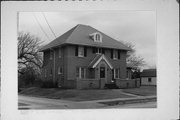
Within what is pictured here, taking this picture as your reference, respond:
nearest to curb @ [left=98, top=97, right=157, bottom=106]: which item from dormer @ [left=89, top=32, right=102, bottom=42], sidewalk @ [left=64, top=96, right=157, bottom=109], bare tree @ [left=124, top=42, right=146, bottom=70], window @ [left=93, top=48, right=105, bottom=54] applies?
sidewalk @ [left=64, top=96, right=157, bottom=109]

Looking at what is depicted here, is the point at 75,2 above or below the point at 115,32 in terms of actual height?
above

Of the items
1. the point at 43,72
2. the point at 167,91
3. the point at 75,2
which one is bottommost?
the point at 167,91

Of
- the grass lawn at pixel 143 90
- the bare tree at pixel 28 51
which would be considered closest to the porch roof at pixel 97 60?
the grass lawn at pixel 143 90

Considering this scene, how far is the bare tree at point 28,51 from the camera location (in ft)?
25.0

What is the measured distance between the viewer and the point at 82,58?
7777mm

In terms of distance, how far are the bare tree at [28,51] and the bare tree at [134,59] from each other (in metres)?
2.31

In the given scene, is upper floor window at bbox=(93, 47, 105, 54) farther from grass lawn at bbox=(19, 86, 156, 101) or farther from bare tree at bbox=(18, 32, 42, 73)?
bare tree at bbox=(18, 32, 42, 73)

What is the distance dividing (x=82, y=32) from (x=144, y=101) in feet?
7.90

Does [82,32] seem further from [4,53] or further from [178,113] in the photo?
[178,113]

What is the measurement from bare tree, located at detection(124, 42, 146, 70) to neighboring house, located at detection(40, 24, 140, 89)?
0.11 metres

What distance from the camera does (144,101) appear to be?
7840 mm

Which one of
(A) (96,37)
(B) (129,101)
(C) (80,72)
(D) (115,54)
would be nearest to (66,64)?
(C) (80,72)

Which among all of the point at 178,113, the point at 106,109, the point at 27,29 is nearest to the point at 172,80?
the point at 178,113

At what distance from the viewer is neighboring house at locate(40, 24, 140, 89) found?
7719mm
